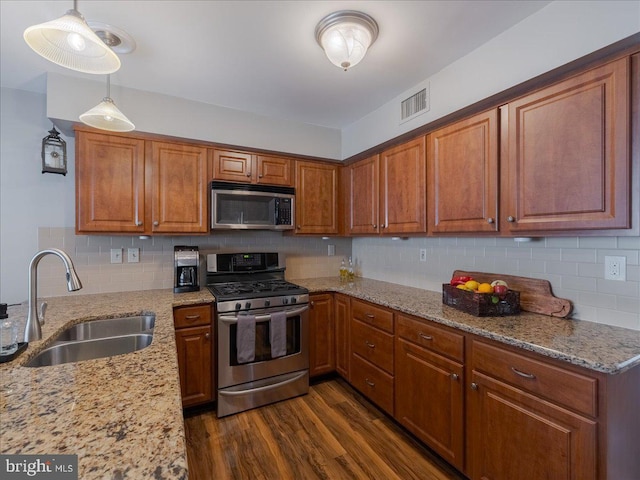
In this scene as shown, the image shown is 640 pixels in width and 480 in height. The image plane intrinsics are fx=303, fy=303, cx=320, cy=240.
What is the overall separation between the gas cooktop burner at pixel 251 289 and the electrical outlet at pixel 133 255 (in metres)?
0.65

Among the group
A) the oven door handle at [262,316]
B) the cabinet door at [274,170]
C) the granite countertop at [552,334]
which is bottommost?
the oven door handle at [262,316]

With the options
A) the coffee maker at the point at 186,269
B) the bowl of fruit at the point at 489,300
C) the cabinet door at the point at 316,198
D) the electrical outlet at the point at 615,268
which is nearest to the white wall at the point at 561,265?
the electrical outlet at the point at 615,268

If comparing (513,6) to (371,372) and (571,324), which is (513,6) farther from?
(371,372)

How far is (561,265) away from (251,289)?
213 cm

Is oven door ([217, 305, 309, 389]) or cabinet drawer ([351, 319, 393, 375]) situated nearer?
cabinet drawer ([351, 319, 393, 375])

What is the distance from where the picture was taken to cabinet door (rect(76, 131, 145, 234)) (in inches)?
84.7

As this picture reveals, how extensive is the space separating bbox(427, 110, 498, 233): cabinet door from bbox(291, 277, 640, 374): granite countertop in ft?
1.72

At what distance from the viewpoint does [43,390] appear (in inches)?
34.6

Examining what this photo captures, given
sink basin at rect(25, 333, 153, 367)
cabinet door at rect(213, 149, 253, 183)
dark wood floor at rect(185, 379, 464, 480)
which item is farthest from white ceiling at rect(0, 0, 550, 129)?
dark wood floor at rect(185, 379, 464, 480)

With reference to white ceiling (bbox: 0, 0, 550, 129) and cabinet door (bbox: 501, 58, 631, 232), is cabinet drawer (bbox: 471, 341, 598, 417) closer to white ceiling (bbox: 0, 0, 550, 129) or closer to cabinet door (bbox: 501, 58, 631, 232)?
cabinet door (bbox: 501, 58, 631, 232)

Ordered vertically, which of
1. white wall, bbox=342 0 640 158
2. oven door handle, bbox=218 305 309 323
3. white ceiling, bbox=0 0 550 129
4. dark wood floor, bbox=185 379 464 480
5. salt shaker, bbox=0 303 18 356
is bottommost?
dark wood floor, bbox=185 379 464 480

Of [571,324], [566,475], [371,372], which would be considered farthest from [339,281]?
[566,475]

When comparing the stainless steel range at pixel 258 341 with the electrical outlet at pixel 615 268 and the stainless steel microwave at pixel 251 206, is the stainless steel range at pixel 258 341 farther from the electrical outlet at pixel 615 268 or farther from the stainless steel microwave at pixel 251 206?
the electrical outlet at pixel 615 268

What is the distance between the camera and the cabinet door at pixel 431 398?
1.63m
